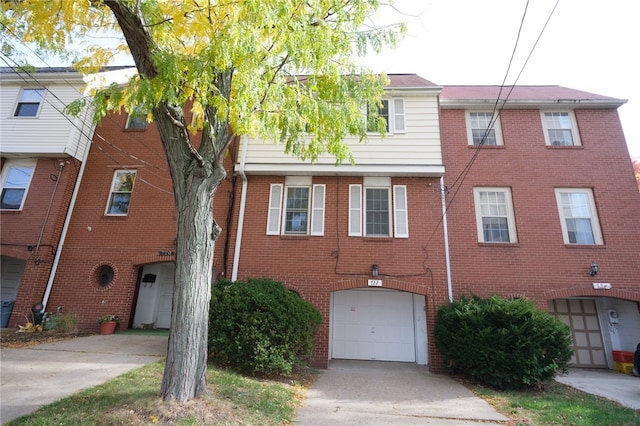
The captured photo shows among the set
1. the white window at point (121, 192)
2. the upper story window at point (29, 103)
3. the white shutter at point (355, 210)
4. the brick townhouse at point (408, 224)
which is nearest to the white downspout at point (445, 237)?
the brick townhouse at point (408, 224)

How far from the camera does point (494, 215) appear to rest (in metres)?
9.88

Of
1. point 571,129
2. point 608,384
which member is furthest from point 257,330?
point 571,129

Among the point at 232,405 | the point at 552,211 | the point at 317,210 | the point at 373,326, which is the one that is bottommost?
the point at 232,405

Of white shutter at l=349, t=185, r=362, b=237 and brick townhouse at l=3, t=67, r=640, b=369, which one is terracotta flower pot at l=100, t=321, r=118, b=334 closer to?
brick townhouse at l=3, t=67, r=640, b=369

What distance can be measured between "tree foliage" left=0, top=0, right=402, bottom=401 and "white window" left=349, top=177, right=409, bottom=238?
177 inches

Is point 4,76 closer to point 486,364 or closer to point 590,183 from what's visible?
point 486,364

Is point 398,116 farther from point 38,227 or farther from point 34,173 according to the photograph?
point 34,173

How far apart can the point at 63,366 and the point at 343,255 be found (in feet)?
22.1

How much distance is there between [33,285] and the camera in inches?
384

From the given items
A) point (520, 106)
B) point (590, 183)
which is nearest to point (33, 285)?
point (520, 106)

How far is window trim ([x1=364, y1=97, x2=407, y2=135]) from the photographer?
1036 cm

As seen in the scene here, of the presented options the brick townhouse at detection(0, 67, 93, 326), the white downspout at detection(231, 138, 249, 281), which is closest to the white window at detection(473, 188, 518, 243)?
the white downspout at detection(231, 138, 249, 281)

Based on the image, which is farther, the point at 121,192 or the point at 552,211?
the point at 121,192

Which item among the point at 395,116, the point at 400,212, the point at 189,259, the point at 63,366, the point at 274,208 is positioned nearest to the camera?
the point at 189,259
